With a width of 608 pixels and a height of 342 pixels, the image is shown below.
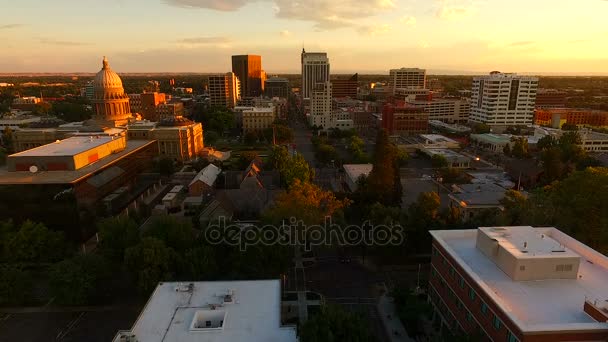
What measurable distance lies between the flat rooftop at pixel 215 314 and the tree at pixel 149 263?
84.6 inches

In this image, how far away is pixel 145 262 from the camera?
32.0 metres

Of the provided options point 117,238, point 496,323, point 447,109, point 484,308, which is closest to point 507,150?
point 447,109

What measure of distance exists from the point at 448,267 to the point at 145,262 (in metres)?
24.7

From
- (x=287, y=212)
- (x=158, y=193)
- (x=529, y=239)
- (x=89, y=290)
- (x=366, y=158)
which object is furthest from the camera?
(x=366, y=158)

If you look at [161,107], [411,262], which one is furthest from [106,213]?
[161,107]

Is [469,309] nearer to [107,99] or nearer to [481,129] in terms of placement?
[107,99]

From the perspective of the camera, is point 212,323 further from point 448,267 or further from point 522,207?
point 522,207

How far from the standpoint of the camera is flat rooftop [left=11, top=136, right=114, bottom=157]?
4847 cm

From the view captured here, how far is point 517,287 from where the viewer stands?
24.3 meters

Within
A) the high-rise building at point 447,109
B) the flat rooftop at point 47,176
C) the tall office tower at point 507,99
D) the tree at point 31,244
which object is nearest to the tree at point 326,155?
the flat rooftop at point 47,176

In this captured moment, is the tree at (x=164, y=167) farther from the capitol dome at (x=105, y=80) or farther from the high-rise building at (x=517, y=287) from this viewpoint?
the high-rise building at (x=517, y=287)

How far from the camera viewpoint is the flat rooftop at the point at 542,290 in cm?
2086

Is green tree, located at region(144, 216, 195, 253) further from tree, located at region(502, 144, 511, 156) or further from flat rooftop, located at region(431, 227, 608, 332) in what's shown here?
tree, located at region(502, 144, 511, 156)

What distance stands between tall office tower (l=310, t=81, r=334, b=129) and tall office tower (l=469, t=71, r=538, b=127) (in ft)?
175
